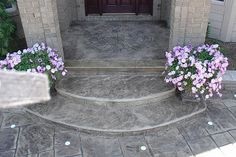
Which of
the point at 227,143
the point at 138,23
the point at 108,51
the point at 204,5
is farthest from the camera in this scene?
the point at 138,23

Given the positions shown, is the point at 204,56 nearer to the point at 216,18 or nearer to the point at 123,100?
the point at 123,100

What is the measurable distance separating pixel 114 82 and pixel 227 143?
6.84 ft

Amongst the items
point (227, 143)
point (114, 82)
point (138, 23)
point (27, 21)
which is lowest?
point (227, 143)

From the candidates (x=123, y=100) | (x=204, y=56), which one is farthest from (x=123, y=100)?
(x=204, y=56)

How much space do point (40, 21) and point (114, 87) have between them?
1.67m

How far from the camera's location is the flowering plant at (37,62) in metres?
4.33

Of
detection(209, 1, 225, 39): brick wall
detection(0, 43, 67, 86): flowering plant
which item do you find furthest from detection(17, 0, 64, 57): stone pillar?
detection(209, 1, 225, 39): brick wall

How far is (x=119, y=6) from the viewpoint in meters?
6.96

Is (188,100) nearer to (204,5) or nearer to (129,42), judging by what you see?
(204,5)

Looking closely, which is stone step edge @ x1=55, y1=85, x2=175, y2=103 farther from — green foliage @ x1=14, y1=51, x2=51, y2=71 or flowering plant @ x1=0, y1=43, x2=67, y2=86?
green foliage @ x1=14, y1=51, x2=51, y2=71

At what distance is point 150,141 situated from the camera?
4.09m

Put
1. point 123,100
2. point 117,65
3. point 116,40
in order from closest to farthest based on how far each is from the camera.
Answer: point 123,100, point 117,65, point 116,40

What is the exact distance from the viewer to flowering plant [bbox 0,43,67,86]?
4328 mm

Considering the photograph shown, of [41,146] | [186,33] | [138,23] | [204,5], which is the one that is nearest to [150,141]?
[41,146]
